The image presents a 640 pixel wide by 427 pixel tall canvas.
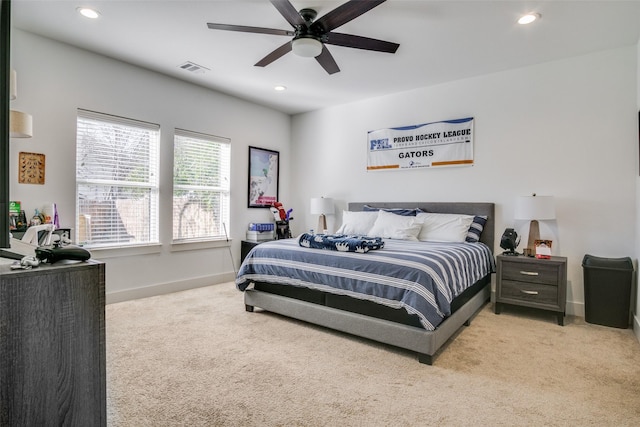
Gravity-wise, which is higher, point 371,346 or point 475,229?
point 475,229

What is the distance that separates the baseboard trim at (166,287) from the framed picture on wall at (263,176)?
116cm

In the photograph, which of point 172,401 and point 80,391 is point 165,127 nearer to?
point 172,401

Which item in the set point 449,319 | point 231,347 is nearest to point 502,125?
point 449,319

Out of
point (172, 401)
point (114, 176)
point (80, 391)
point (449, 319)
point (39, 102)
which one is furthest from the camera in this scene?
point (114, 176)

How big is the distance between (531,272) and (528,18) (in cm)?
225

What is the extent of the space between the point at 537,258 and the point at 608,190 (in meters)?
0.96

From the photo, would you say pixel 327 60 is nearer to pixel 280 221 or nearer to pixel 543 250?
pixel 543 250

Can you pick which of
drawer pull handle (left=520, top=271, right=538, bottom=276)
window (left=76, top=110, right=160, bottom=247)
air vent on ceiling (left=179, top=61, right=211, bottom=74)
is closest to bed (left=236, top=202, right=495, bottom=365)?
→ drawer pull handle (left=520, top=271, right=538, bottom=276)

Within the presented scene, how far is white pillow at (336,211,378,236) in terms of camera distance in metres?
4.32

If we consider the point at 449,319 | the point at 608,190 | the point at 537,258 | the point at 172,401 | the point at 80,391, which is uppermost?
the point at 608,190

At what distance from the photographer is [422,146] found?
4465 millimetres

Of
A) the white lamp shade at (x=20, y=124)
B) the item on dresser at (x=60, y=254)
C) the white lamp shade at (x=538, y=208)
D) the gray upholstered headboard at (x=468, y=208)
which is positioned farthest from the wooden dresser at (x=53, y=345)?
the gray upholstered headboard at (x=468, y=208)

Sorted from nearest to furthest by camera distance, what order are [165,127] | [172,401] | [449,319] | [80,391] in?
1. [80,391]
2. [172,401]
3. [449,319]
4. [165,127]

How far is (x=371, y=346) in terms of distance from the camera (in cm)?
265
